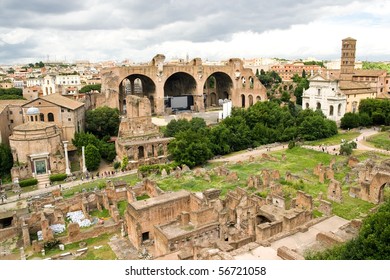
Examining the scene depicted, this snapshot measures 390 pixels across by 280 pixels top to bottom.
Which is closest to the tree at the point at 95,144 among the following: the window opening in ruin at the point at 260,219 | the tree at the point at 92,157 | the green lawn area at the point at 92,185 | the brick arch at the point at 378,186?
the tree at the point at 92,157

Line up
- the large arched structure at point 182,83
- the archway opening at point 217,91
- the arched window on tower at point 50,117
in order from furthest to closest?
the archway opening at point 217,91 < the large arched structure at point 182,83 < the arched window on tower at point 50,117

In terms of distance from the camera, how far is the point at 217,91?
6769cm

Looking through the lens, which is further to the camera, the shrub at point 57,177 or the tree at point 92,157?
the tree at point 92,157

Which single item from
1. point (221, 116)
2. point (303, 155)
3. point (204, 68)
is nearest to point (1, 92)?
point (204, 68)

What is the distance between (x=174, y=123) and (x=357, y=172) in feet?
67.6

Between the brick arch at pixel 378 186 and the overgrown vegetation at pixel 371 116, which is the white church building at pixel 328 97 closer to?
the overgrown vegetation at pixel 371 116

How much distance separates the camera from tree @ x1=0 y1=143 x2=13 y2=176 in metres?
30.9

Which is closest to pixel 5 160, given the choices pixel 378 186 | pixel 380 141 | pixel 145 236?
pixel 145 236

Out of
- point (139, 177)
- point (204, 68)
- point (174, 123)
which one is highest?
point (204, 68)

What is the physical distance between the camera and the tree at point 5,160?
30.9 meters

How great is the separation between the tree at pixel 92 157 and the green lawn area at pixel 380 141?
1144 inches

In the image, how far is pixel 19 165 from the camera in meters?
31.0

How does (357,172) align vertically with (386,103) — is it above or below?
below
